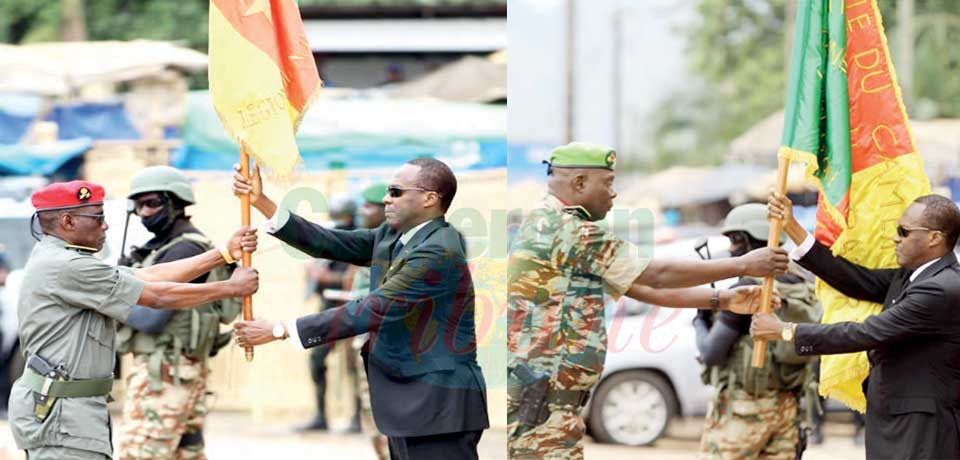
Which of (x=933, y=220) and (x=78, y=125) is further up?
(x=78, y=125)

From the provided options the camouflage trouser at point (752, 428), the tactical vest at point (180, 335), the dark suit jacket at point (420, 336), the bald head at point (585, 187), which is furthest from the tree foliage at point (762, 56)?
the dark suit jacket at point (420, 336)

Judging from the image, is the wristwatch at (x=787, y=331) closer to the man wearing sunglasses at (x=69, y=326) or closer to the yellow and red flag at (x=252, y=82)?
the yellow and red flag at (x=252, y=82)

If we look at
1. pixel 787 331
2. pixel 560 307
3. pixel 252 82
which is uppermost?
pixel 252 82

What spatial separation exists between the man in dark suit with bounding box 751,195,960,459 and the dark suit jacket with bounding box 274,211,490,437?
62.2 inches

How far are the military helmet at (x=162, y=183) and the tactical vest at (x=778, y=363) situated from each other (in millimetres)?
3385

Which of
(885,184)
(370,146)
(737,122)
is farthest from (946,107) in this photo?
Answer: (885,184)

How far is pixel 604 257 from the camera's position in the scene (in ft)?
23.6

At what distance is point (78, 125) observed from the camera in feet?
57.2

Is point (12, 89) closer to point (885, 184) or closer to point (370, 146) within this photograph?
point (370, 146)

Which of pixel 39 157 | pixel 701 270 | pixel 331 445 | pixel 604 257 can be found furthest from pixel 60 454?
pixel 39 157

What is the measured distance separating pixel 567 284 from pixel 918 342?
1655 millimetres

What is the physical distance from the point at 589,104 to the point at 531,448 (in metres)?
35.8

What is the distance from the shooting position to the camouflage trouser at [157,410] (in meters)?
8.93

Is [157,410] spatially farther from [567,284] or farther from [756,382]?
[756,382]
